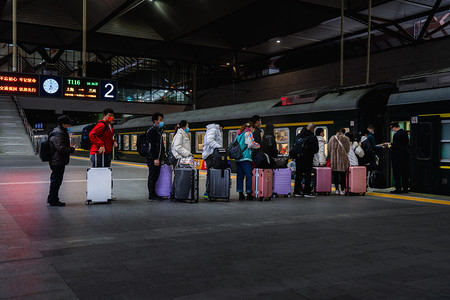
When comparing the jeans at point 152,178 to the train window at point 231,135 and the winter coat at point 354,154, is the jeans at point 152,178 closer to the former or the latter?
the winter coat at point 354,154

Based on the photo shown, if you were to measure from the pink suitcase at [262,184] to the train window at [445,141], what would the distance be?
403cm

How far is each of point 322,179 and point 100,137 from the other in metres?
5.20

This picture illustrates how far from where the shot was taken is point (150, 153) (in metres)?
8.62

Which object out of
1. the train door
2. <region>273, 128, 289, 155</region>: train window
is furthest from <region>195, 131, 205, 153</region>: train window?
the train door

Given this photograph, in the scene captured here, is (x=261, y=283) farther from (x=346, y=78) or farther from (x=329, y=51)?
(x=329, y=51)

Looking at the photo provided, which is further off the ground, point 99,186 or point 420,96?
point 420,96

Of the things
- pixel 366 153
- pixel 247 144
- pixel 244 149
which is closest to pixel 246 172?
pixel 244 149

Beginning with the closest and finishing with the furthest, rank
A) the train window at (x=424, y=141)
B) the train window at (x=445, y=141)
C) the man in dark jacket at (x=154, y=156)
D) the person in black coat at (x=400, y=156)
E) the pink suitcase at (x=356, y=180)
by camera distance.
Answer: the man in dark jacket at (x=154, y=156)
the train window at (x=445, y=141)
the train window at (x=424, y=141)
the pink suitcase at (x=356, y=180)
the person in black coat at (x=400, y=156)

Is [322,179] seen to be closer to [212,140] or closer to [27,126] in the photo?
[212,140]

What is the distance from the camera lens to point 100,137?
8.34 m

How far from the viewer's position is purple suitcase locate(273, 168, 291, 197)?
9.51m

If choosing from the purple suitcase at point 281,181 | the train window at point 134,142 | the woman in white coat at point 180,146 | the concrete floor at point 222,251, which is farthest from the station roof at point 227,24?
the concrete floor at point 222,251

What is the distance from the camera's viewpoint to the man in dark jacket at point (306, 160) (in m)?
9.41

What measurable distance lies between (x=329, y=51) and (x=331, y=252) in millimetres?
23056
